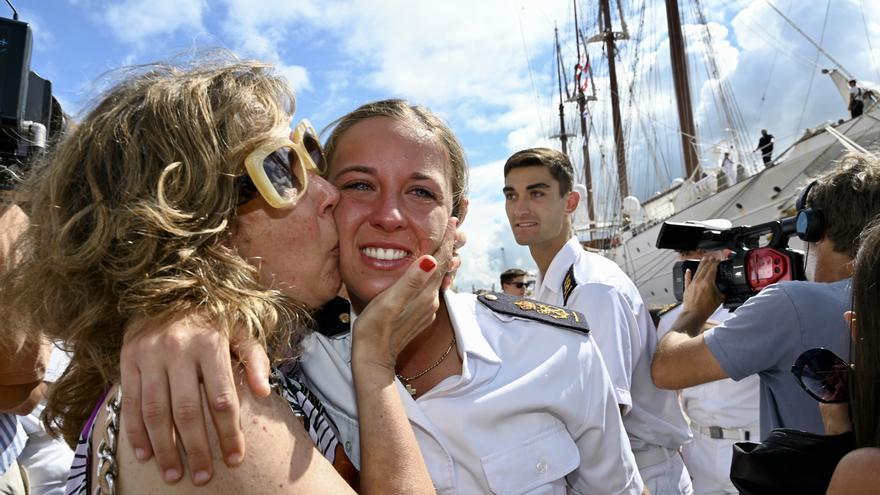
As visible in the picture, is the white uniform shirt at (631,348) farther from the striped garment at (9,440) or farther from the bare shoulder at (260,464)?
the striped garment at (9,440)

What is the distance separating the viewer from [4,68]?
7.34 ft

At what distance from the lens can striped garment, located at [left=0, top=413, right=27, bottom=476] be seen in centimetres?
268

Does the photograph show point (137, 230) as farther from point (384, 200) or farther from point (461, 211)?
point (461, 211)

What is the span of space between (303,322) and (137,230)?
0.66 meters

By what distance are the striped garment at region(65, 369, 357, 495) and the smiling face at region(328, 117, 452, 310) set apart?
532 mm

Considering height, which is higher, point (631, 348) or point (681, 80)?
point (681, 80)

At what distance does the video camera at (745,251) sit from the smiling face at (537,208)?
4.67ft

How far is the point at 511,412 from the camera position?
2.02 meters

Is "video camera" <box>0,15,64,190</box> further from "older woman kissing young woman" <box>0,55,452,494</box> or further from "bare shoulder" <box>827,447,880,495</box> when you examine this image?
"bare shoulder" <box>827,447,880,495</box>

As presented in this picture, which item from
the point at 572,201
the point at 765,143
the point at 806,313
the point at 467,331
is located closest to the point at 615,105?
the point at 765,143

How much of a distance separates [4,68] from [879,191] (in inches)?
142

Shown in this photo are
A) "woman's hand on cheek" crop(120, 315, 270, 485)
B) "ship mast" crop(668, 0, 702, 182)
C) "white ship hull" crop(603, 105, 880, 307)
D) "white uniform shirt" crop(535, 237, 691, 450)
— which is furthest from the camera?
"ship mast" crop(668, 0, 702, 182)

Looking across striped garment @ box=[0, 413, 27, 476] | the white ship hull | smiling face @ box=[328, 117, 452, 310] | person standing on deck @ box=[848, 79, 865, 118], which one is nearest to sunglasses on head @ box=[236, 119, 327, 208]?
smiling face @ box=[328, 117, 452, 310]

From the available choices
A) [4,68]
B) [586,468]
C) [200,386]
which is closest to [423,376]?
[586,468]
